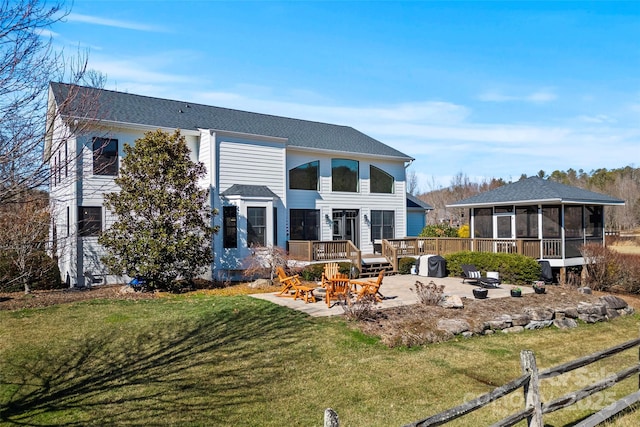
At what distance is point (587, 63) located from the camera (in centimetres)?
1814

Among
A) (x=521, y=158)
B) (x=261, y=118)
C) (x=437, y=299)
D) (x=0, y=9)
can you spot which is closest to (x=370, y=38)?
(x=261, y=118)

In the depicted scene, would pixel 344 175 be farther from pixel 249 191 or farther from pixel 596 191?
pixel 596 191

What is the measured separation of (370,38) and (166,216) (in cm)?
974

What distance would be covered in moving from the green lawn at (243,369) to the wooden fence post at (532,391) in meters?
0.97

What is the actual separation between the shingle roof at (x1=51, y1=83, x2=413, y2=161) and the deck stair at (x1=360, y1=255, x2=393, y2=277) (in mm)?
5899

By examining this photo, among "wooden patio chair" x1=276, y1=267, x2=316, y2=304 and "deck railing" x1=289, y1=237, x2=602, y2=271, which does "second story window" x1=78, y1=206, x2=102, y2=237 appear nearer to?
"wooden patio chair" x1=276, y1=267, x2=316, y2=304

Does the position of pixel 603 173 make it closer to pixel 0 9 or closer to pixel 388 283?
pixel 388 283

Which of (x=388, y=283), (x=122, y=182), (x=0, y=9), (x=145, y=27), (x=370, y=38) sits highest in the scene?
(x=370, y=38)

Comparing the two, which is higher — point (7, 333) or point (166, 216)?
point (166, 216)

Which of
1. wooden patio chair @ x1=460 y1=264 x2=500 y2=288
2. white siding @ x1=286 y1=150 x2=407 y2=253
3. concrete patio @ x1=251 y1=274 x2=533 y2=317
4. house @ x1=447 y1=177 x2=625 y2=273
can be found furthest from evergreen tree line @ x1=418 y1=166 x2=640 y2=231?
wooden patio chair @ x1=460 y1=264 x2=500 y2=288

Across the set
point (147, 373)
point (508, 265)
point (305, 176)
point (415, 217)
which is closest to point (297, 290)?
point (147, 373)

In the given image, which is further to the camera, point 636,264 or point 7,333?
point 636,264

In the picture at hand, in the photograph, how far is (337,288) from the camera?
1155cm

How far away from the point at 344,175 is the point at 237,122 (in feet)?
19.7
